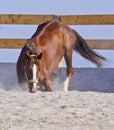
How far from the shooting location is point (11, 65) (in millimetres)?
13250

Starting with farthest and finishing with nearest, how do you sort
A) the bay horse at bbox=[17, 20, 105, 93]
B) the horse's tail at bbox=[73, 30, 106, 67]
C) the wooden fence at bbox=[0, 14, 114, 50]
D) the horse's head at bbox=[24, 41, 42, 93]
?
the wooden fence at bbox=[0, 14, 114, 50]
the horse's tail at bbox=[73, 30, 106, 67]
the bay horse at bbox=[17, 20, 105, 93]
the horse's head at bbox=[24, 41, 42, 93]

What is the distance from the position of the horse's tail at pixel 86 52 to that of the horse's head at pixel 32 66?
7.03 feet

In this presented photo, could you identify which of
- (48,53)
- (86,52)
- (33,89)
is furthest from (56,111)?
(86,52)

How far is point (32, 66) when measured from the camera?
32.8ft

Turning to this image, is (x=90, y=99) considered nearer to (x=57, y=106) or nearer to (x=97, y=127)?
(x=57, y=106)

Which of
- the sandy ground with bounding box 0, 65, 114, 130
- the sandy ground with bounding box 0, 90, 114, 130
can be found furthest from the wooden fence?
the sandy ground with bounding box 0, 90, 114, 130

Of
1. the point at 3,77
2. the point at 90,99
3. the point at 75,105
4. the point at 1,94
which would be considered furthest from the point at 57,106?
the point at 3,77

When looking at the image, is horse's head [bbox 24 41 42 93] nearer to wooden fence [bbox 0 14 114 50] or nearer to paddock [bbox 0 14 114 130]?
paddock [bbox 0 14 114 130]

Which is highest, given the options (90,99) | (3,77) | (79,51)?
(90,99)

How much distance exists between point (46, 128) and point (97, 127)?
1.74 feet

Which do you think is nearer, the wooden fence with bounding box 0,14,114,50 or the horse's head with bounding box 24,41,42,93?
the horse's head with bounding box 24,41,42,93

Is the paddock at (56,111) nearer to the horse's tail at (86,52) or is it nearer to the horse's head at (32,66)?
the horse's head at (32,66)

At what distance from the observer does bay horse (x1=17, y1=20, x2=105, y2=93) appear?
396 inches

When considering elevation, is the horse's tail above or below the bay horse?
below
